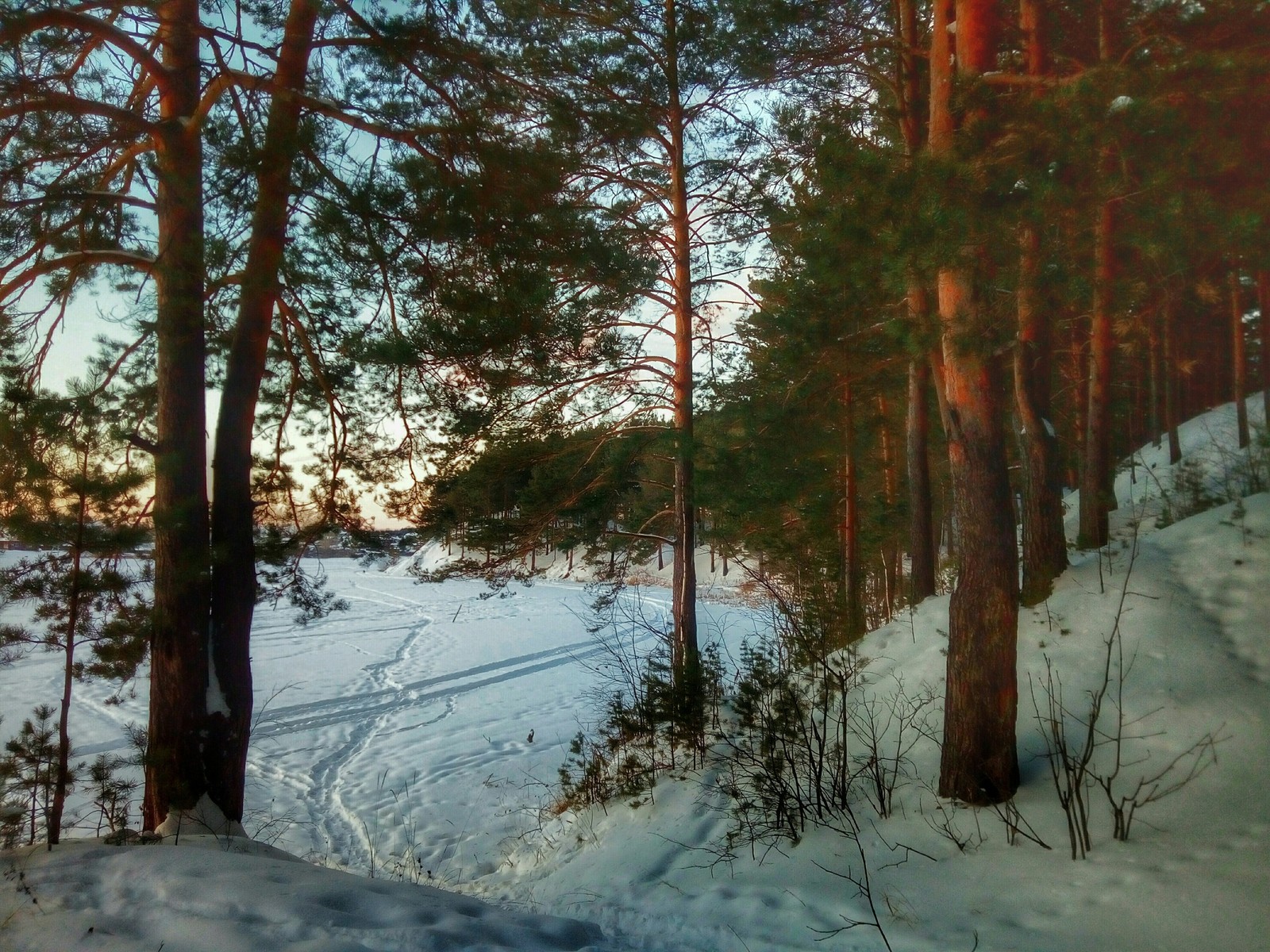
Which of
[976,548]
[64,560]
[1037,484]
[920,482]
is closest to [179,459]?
[64,560]

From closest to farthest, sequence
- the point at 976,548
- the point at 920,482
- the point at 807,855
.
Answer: the point at 807,855 < the point at 976,548 < the point at 920,482

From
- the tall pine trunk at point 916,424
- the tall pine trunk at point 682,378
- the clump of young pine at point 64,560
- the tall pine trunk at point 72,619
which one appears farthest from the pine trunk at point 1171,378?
the tall pine trunk at point 72,619

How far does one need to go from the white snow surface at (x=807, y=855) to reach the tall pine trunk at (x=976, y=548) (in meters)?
0.37

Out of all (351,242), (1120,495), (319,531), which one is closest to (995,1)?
(351,242)

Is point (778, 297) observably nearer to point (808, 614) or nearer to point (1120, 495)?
point (808, 614)

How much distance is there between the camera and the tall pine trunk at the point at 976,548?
193 inches

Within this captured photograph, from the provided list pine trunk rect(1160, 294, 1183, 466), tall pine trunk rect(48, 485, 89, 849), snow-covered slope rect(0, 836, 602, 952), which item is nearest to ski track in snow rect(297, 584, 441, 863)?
tall pine trunk rect(48, 485, 89, 849)

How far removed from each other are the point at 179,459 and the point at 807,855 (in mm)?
5377

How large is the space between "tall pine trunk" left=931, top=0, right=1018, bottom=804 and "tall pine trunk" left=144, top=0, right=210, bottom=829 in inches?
214

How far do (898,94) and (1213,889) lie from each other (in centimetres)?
798

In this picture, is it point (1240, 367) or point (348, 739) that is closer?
point (348, 739)

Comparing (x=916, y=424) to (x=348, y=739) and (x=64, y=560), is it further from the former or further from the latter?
(x=348, y=739)

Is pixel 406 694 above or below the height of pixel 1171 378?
below

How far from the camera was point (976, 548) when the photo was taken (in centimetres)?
516
